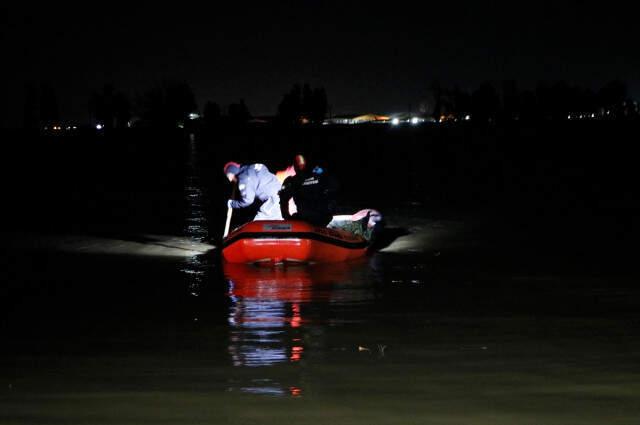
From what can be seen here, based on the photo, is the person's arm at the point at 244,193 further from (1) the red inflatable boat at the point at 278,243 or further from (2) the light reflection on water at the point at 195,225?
(2) the light reflection on water at the point at 195,225

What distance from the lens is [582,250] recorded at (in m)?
19.9

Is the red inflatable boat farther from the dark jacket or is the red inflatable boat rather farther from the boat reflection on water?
the dark jacket

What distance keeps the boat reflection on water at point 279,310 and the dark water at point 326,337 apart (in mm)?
32

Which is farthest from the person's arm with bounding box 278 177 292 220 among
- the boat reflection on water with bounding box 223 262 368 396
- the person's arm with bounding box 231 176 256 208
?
the boat reflection on water with bounding box 223 262 368 396

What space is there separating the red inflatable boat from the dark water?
1.04 ft

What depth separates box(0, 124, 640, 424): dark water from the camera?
8.31 metres

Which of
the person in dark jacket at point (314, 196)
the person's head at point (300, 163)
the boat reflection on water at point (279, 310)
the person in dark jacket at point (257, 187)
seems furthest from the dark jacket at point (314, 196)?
the boat reflection on water at point (279, 310)

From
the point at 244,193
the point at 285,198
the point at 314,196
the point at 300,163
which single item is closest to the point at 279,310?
the point at 300,163

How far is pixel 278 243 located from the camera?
55.0 ft

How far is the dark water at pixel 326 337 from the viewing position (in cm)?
831

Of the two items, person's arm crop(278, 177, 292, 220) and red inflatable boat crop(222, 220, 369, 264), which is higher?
person's arm crop(278, 177, 292, 220)

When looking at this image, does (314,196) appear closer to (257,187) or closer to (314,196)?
(314,196)

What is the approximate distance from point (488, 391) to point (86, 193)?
37.2 metres

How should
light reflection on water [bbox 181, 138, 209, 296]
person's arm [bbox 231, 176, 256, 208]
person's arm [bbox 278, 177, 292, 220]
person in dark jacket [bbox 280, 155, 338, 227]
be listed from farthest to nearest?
1. person's arm [bbox 278, 177, 292, 220]
2. person in dark jacket [bbox 280, 155, 338, 227]
3. person's arm [bbox 231, 176, 256, 208]
4. light reflection on water [bbox 181, 138, 209, 296]
